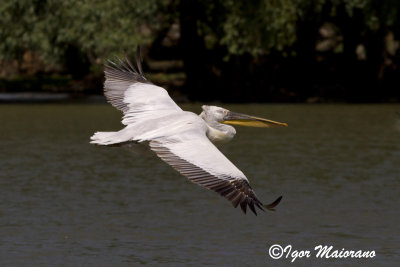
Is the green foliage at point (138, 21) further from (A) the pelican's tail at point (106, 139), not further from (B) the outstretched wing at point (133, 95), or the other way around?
(A) the pelican's tail at point (106, 139)

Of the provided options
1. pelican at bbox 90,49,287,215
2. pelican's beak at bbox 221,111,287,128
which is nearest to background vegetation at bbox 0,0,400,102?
pelican at bbox 90,49,287,215

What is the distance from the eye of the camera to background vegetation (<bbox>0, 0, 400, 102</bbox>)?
→ 28.6 metres

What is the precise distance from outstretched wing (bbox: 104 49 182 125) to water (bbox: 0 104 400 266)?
0.56 meters

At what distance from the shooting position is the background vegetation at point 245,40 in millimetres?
28625

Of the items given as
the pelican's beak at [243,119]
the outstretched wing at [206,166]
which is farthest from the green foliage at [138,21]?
the outstretched wing at [206,166]

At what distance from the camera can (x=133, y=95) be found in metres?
10.3

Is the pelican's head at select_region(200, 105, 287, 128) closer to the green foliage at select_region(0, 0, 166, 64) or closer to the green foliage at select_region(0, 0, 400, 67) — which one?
the green foliage at select_region(0, 0, 166, 64)

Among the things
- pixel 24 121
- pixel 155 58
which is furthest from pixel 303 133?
pixel 155 58

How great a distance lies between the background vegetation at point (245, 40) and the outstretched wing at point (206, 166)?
64.7ft

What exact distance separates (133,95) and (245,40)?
60.7 ft

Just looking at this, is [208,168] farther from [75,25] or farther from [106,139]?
[75,25]

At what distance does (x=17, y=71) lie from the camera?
4156 centimetres

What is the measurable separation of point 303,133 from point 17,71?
75.5 ft

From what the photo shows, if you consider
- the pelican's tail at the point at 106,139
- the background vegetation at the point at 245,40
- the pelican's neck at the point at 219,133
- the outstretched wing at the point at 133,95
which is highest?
the outstretched wing at the point at 133,95
